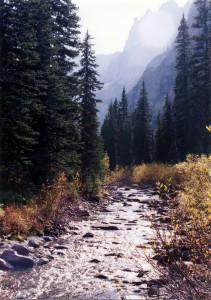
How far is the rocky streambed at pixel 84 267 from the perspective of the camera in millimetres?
7928

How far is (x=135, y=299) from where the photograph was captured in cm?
744

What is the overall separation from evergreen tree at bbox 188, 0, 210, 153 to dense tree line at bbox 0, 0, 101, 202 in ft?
46.2

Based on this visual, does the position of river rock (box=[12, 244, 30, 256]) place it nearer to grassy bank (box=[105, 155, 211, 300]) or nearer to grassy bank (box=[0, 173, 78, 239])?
grassy bank (box=[0, 173, 78, 239])

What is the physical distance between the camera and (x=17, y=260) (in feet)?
33.1

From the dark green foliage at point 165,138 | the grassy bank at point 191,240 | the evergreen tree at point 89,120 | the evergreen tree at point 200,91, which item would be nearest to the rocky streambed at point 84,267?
the grassy bank at point 191,240

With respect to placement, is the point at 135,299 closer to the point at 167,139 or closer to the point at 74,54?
the point at 74,54

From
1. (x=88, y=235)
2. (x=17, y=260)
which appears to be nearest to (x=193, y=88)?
(x=88, y=235)

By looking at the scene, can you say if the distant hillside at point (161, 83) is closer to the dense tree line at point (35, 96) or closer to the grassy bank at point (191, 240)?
the dense tree line at point (35, 96)

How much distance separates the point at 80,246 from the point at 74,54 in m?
15.5

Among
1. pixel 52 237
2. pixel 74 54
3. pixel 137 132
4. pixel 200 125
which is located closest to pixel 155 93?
pixel 137 132

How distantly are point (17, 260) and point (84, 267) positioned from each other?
1.85 metres

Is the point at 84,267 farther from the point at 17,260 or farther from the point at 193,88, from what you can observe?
the point at 193,88

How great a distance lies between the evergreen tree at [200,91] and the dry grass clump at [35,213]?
2069 cm

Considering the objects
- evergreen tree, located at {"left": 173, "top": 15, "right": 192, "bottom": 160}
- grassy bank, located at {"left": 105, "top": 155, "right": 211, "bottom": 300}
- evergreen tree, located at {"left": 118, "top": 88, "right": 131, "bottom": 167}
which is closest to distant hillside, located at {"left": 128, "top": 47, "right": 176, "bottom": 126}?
evergreen tree, located at {"left": 118, "top": 88, "right": 131, "bottom": 167}
